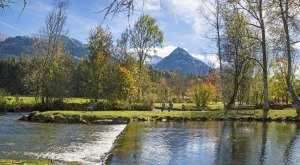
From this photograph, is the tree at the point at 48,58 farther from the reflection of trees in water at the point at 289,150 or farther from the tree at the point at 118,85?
the reflection of trees in water at the point at 289,150

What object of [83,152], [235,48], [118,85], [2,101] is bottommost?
[83,152]

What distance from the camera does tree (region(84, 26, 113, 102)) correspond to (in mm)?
42875

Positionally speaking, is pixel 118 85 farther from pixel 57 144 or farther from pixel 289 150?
pixel 289 150

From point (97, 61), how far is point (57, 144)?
1069 inches

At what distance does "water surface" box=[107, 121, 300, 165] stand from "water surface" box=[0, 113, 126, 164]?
964 millimetres

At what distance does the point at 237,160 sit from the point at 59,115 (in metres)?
19.4

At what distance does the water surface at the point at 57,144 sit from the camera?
14.1 metres

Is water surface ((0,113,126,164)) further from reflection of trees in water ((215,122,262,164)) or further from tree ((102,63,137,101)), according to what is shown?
tree ((102,63,137,101))

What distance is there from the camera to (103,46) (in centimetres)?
4450

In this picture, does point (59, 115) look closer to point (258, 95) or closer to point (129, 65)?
point (129, 65)

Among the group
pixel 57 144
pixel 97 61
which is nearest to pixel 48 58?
pixel 97 61

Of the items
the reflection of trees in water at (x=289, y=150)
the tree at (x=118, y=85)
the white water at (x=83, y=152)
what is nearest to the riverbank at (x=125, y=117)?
the white water at (x=83, y=152)

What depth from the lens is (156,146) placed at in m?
16.0

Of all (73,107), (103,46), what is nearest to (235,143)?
(73,107)
